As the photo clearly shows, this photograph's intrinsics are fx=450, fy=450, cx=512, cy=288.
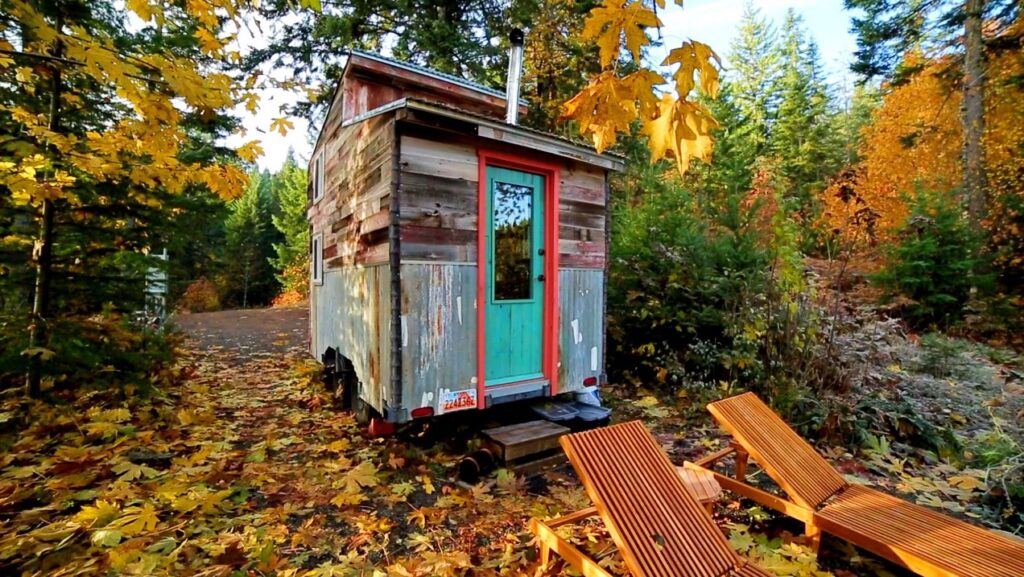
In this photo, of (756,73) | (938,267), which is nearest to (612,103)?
(938,267)

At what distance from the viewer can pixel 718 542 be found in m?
2.36

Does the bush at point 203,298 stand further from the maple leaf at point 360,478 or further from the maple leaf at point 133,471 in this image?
the maple leaf at point 360,478

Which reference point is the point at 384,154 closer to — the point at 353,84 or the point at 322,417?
the point at 353,84

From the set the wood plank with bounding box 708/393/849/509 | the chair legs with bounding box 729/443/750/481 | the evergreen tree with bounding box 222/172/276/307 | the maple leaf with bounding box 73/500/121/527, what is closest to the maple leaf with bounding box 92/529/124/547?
the maple leaf with bounding box 73/500/121/527

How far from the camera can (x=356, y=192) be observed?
494cm

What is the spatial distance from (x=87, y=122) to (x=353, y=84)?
2.75 m

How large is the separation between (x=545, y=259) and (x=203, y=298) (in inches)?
1054

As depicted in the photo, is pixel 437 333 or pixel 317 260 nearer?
pixel 437 333

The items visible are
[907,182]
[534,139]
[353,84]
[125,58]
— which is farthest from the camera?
[907,182]

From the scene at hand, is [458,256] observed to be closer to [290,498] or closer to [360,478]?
[360,478]

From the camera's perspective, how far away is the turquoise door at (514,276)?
4449mm

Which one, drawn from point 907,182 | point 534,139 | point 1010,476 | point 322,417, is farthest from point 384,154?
point 907,182

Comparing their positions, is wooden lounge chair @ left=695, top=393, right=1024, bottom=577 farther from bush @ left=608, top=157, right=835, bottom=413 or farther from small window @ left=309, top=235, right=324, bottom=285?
small window @ left=309, top=235, right=324, bottom=285

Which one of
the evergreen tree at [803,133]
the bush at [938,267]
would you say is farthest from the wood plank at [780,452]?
the evergreen tree at [803,133]
